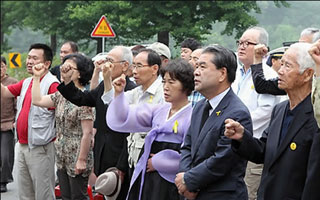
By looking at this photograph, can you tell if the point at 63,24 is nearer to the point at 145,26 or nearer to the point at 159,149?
the point at 145,26

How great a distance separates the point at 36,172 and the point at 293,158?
12.3 feet

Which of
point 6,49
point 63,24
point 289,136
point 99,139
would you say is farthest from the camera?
point 6,49

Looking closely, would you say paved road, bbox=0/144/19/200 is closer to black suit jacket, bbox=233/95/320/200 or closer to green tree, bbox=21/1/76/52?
black suit jacket, bbox=233/95/320/200

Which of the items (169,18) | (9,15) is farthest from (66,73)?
(9,15)

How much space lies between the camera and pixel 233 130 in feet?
14.4

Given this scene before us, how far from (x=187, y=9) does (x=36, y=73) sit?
65.5 feet

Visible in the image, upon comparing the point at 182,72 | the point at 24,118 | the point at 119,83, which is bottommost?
the point at 24,118

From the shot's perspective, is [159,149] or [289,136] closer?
[289,136]

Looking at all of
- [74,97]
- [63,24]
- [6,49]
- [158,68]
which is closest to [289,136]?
[158,68]

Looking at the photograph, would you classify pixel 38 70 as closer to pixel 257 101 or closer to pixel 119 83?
pixel 119 83

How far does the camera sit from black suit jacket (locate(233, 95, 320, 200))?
421 centimetres

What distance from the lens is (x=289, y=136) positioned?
441 cm

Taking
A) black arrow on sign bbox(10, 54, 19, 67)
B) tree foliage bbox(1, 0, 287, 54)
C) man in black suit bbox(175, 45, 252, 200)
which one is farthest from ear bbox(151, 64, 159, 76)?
black arrow on sign bbox(10, 54, 19, 67)

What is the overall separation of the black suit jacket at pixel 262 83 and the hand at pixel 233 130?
1568 millimetres
